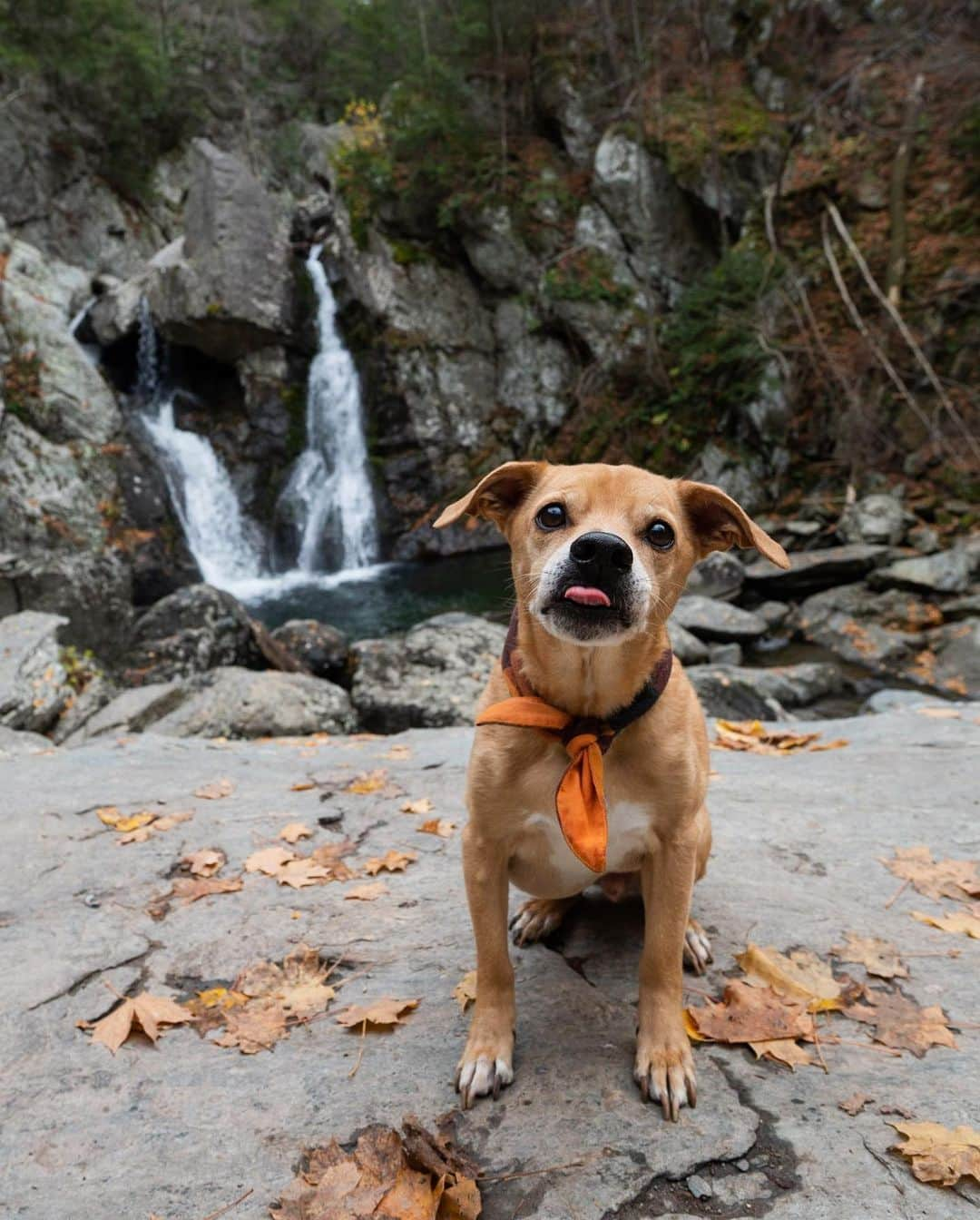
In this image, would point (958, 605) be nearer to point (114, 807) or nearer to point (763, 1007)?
point (763, 1007)

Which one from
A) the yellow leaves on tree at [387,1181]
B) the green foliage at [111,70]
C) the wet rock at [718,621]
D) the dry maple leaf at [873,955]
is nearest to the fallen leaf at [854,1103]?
the dry maple leaf at [873,955]

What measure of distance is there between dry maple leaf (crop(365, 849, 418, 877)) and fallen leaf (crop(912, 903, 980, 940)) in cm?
190

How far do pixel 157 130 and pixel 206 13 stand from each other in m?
6.44

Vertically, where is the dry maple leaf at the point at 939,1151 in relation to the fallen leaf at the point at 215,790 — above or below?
above

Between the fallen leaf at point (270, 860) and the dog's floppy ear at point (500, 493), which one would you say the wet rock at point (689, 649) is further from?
the dog's floppy ear at point (500, 493)

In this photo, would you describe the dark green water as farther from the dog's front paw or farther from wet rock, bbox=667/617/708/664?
the dog's front paw

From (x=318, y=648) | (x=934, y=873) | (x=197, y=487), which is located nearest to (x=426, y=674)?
(x=318, y=648)

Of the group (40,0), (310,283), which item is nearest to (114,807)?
(310,283)

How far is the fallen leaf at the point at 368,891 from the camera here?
104 inches

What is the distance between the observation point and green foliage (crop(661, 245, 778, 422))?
48.1 feet

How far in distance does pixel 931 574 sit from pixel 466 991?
10384mm

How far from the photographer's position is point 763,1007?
6.30 ft

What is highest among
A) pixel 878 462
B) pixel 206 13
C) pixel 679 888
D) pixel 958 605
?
pixel 206 13

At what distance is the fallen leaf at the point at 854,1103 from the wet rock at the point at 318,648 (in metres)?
6.71
